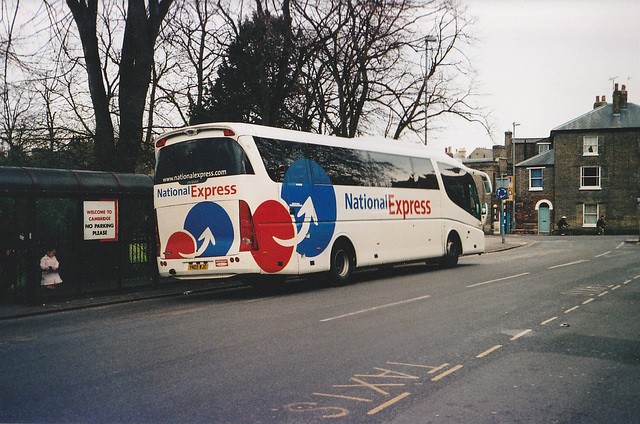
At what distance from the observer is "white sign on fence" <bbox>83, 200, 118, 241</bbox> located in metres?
12.9

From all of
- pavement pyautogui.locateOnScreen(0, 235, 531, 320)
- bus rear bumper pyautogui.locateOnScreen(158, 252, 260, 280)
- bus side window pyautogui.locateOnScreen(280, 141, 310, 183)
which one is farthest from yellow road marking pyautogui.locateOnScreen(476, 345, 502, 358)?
pavement pyautogui.locateOnScreen(0, 235, 531, 320)

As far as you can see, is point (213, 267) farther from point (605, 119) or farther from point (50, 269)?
point (605, 119)

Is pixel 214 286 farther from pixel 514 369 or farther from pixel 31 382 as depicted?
pixel 514 369

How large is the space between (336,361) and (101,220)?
27.8 feet

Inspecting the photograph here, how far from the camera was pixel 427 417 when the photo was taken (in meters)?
4.57

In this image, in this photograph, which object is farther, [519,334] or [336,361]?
Answer: [519,334]

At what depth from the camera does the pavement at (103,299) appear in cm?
1126

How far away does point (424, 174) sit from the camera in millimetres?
18391

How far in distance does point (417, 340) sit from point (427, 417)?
2.87 m

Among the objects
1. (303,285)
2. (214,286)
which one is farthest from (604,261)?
(214,286)

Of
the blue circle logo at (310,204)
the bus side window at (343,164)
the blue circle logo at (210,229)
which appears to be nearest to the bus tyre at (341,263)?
the blue circle logo at (310,204)

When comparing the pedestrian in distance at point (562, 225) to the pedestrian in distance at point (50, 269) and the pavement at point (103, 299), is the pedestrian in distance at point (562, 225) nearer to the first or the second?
the pavement at point (103, 299)

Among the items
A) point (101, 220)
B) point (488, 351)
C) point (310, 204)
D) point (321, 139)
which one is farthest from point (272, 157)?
point (488, 351)

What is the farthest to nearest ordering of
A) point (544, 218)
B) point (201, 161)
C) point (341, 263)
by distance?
point (544, 218), point (341, 263), point (201, 161)
